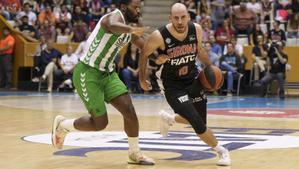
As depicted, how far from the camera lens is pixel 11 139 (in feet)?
33.6

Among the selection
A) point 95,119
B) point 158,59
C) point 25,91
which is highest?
point 158,59

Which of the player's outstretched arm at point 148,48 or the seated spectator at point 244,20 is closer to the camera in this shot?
the player's outstretched arm at point 148,48

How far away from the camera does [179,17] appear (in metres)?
7.93

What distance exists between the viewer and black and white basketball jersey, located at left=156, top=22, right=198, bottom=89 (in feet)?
26.5

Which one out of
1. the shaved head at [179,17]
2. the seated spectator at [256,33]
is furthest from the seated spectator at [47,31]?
the shaved head at [179,17]

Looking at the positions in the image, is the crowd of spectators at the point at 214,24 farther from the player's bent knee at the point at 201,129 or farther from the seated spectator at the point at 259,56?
the player's bent knee at the point at 201,129

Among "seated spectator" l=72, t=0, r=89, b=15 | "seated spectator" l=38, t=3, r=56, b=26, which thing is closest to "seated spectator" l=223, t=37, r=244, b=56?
"seated spectator" l=72, t=0, r=89, b=15

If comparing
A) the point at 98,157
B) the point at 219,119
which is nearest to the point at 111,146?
the point at 98,157

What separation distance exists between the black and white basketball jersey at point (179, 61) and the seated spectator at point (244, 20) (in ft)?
48.6

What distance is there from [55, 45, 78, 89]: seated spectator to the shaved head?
1476 centimetres

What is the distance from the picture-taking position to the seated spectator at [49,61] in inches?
902

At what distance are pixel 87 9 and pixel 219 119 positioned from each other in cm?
1350

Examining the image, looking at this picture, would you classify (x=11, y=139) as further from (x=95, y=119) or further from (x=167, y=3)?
(x=167, y=3)

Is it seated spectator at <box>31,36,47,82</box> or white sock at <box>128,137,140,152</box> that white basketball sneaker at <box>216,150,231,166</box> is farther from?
seated spectator at <box>31,36,47,82</box>
